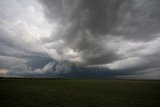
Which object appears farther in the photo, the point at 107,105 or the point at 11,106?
the point at 107,105

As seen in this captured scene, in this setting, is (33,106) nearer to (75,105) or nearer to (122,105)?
(75,105)

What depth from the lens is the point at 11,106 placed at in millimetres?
20344

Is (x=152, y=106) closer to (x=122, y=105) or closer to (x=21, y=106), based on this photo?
(x=122, y=105)

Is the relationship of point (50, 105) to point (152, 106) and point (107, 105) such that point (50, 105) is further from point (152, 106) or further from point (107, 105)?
point (152, 106)

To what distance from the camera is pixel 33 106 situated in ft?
68.6

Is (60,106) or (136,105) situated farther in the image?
(136,105)

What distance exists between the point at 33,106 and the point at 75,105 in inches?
206

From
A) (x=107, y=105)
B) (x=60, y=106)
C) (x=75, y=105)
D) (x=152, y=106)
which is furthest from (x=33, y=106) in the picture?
(x=152, y=106)

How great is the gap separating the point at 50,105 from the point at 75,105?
3196mm

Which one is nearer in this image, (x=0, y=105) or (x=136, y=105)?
(x=0, y=105)

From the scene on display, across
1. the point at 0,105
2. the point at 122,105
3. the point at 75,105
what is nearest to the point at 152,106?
the point at 122,105

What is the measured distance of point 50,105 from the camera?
2169 cm

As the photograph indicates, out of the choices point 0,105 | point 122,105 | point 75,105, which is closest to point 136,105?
point 122,105

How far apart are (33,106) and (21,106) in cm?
142
